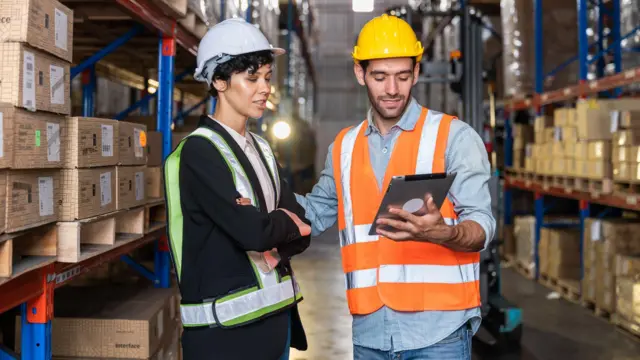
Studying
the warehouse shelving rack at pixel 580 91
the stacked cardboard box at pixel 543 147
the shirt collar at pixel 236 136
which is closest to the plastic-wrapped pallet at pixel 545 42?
the warehouse shelving rack at pixel 580 91

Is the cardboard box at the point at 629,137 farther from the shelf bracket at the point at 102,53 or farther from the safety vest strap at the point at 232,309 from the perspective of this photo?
the safety vest strap at the point at 232,309

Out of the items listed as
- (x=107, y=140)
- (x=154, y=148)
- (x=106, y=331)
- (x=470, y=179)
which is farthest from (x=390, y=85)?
(x=154, y=148)

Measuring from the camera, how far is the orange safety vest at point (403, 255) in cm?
201

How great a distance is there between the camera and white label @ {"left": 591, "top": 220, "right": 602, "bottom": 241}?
6.37 metres

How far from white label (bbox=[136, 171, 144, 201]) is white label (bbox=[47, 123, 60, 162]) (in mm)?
1023

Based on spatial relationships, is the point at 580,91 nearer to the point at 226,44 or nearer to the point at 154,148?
the point at 154,148

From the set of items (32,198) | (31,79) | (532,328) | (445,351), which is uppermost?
(31,79)

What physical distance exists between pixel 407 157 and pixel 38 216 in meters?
1.51

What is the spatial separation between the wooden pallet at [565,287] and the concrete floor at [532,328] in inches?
4.2

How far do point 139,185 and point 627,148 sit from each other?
421 centimetres

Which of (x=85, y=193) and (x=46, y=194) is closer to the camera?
(x=46, y=194)

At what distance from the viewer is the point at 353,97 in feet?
98.4

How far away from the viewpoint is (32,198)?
2.46 meters

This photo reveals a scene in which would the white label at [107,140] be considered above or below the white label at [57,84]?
below
